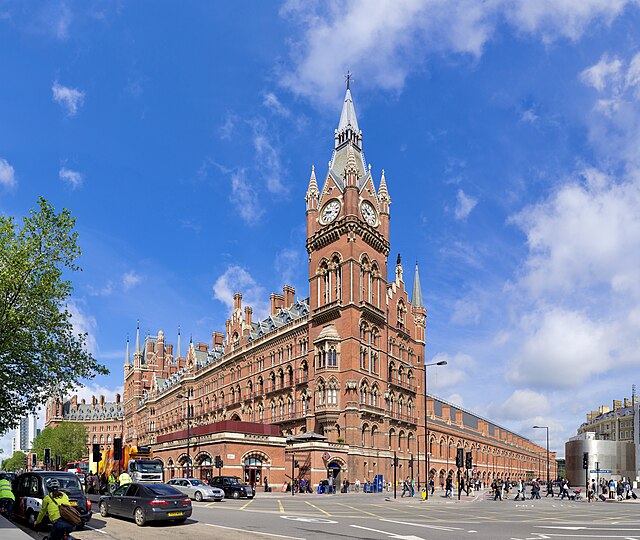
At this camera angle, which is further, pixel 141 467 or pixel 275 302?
pixel 275 302

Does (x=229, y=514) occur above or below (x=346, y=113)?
below

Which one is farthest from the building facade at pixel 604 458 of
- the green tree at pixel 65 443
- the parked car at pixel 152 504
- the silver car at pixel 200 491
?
the green tree at pixel 65 443

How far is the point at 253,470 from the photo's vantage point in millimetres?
59125

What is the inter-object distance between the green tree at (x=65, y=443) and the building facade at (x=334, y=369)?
5354cm

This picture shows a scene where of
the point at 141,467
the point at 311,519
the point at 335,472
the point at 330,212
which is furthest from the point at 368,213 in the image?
the point at 311,519

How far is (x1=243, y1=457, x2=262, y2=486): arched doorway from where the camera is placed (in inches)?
2301

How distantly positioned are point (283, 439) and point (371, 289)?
1869 cm

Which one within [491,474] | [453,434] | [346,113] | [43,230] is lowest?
[491,474]

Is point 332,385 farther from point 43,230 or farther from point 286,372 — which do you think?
point 43,230

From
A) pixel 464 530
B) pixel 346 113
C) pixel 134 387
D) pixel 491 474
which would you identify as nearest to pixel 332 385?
pixel 346 113

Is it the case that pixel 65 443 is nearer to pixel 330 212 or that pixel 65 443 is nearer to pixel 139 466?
pixel 330 212

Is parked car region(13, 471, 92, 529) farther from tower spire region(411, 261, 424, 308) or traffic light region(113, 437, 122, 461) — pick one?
tower spire region(411, 261, 424, 308)

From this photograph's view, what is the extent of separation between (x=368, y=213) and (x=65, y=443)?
93.4 metres

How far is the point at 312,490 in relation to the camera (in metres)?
57.6
